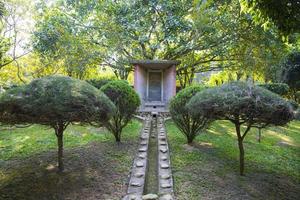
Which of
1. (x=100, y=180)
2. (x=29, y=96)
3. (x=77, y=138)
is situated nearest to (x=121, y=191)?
(x=100, y=180)

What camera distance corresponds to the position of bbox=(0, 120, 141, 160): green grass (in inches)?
280

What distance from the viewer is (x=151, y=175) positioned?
5.74 metres

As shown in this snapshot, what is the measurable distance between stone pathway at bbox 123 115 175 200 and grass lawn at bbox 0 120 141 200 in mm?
208

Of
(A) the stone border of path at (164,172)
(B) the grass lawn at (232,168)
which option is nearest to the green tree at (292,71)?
(B) the grass lawn at (232,168)

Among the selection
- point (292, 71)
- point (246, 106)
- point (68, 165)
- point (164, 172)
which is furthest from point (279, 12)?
point (292, 71)

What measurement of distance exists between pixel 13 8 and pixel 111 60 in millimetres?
6789

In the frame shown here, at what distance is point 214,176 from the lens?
5457mm

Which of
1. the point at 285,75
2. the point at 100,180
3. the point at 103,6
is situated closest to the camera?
the point at 100,180

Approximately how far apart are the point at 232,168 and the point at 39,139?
19.5 feet

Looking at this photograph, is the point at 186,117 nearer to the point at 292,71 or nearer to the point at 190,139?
the point at 190,139

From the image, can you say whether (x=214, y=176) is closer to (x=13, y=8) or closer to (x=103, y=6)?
(x=103, y=6)

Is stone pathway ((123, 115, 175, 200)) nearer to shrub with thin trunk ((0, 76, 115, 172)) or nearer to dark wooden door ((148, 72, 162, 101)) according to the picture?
shrub with thin trunk ((0, 76, 115, 172))

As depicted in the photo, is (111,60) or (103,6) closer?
(103,6)

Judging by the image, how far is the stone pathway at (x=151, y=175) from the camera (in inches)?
182
